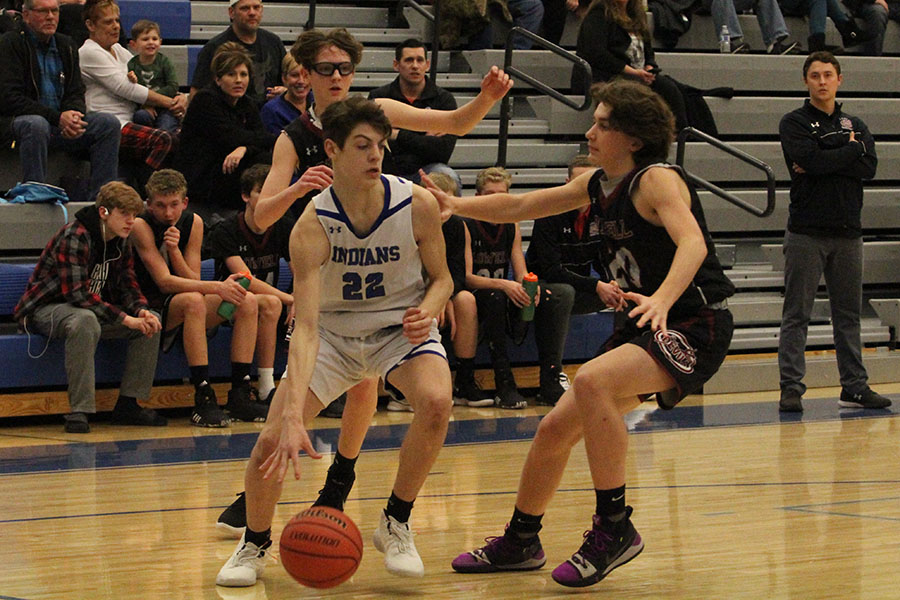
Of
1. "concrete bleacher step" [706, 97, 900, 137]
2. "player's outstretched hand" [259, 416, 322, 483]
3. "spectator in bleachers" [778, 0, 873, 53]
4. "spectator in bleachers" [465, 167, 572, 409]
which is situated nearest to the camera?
"player's outstretched hand" [259, 416, 322, 483]

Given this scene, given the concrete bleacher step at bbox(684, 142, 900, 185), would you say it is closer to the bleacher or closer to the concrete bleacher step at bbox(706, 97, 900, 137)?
the bleacher

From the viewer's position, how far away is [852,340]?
815 centimetres

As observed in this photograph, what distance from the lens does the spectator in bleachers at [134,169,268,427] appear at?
7.49 metres

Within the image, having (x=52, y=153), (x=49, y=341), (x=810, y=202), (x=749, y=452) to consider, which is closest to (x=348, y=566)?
(x=749, y=452)

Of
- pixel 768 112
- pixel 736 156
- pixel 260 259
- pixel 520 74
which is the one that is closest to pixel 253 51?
pixel 520 74

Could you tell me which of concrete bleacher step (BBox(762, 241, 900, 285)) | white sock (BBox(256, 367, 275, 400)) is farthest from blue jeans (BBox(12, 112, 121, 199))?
concrete bleacher step (BBox(762, 241, 900, 285))

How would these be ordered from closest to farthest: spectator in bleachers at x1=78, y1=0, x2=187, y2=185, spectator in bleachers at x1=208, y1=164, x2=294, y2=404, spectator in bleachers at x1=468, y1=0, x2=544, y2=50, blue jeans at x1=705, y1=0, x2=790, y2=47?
spectator in bleachers at x1=208, y1=164, x2=294, y2=404 → spectator in bleachers at x1=78, y1=0, x2=187, y2=185 → spectator in bleachers at x1=468, y1=0, x2=544, y2=50 → blue jeans at x1=705, y1=0, x2=790, y2=47

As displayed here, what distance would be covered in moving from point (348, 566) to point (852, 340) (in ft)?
17.1

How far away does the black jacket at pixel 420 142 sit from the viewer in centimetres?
879

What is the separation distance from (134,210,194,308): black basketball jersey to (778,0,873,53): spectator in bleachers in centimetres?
654

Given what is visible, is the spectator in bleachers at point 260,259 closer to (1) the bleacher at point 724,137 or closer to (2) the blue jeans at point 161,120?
(2) the blue jeans at point 161,120

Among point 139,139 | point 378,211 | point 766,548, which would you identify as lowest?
point 766,548

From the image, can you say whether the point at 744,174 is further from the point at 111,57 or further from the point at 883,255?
the point at 111,57

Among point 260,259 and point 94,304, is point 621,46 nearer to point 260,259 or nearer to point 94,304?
point 260,259
